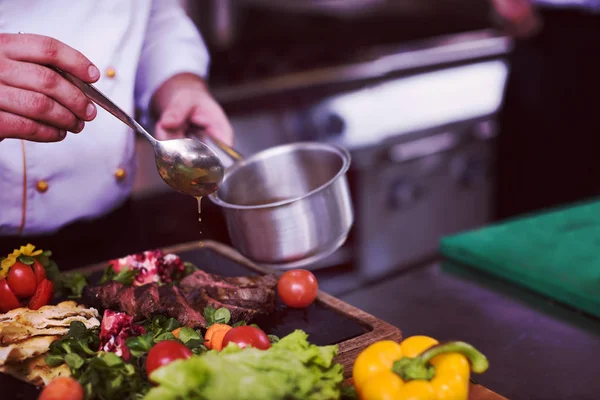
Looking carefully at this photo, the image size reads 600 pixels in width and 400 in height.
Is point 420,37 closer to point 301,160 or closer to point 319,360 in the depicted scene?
point 301,160

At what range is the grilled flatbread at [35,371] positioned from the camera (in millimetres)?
A: 1086

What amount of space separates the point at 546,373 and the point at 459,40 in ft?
7.67

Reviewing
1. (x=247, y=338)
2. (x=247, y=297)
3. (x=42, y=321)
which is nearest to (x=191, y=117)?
(x=247, y=297)

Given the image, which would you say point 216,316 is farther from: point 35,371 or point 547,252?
point 547,252

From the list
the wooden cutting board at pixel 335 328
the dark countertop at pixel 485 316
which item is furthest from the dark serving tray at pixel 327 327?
the dark countertop at pixel 485 316

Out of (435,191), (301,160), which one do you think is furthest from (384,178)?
(301,160)

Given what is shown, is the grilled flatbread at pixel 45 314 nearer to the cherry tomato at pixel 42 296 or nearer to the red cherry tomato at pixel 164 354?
the cherry tomato at pixel 42 296

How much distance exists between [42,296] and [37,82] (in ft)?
1.50

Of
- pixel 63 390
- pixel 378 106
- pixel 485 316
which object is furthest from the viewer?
pixel 378 106

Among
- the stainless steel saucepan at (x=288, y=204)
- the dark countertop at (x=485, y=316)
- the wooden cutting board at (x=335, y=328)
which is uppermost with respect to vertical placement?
the stainless steel saucepan at (x=288, y=204)

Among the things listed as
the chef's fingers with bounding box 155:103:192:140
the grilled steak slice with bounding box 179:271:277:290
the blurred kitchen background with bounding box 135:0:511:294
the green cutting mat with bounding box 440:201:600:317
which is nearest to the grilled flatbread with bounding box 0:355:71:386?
the grilled steak slice with bounding box 179:271:277:290

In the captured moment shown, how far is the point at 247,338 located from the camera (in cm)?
103

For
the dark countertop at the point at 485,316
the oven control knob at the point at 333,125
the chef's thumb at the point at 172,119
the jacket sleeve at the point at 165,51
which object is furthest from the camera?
the oven control knob at the point at 333,125

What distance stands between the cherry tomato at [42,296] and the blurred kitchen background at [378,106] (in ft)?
3.39
